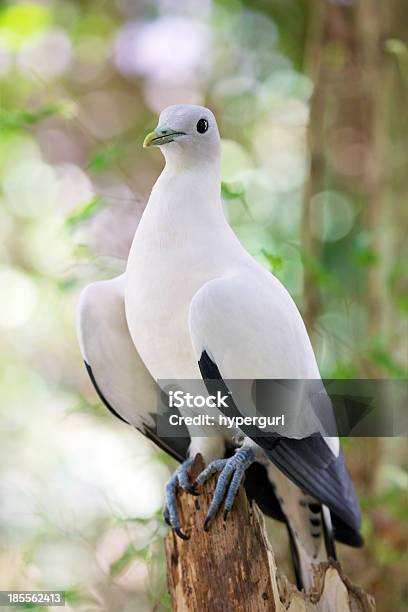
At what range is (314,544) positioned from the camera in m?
1.12

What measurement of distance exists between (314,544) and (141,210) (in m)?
0.73

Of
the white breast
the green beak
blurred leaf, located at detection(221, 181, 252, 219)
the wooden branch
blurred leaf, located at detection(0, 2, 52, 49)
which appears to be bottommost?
the wooden branch

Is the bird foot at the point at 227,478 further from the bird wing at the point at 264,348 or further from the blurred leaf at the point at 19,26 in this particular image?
the blurred leaf at the point at 19,26

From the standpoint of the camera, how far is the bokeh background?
62.5 inches

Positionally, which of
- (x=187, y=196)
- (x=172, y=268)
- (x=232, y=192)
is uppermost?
(x=232, y=192)

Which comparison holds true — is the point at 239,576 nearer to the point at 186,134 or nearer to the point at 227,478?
the point at 227,478

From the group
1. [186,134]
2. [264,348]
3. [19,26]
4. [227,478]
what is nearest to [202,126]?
[186,134]

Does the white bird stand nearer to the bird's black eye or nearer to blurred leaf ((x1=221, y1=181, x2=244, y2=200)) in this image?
the bird's black eye

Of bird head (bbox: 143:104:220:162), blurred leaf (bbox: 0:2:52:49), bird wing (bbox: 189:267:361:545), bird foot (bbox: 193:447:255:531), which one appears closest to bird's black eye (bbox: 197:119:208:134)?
bird head (bbox: 143:104:220:162)

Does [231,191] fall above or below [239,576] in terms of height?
above

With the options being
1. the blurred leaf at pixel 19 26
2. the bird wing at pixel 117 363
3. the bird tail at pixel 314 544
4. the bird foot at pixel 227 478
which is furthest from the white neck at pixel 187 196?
the blurred leaf at pixel 19 26

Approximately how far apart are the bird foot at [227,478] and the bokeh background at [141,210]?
0.33 m

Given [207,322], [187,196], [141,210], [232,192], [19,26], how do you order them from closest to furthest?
[207,322] < [187,196] < [232,192] < [141,210] < [19,26]

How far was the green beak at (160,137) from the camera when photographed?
0.97 metres
